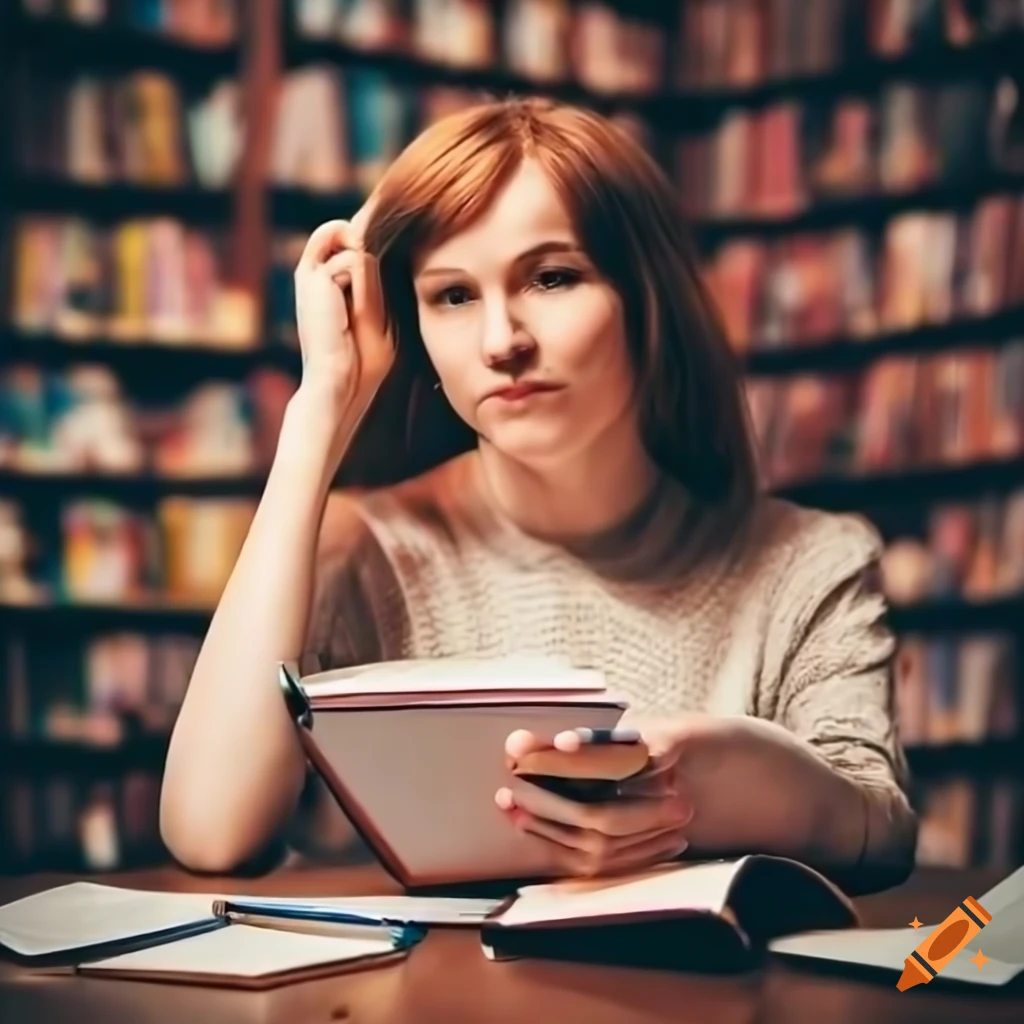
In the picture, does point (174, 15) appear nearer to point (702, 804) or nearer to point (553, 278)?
point (553, 278)

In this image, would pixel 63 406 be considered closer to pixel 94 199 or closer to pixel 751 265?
pixel 94 199

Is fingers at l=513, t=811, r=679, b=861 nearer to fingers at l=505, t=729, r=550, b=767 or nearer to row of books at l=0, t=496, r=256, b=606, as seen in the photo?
fingers at l=505, t=729, r=550, b=767

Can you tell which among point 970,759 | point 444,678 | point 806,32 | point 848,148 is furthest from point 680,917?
point 806,32

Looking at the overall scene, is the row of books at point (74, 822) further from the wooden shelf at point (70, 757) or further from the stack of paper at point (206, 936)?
the stack of paper at point (206, 936)

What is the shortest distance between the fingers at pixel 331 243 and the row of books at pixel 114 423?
16 cm

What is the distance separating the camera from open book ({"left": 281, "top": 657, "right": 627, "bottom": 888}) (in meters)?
1.06

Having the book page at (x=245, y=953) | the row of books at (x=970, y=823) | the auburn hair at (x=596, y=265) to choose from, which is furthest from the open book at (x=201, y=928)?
the row of books at (x=970, y=823)

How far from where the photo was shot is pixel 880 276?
4.89 ft

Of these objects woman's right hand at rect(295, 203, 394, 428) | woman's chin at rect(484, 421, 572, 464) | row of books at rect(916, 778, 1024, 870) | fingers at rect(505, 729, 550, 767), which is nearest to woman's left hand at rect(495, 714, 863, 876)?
fingers at rect(505, 729, 550, 767)

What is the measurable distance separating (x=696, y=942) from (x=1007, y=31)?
3.76ft

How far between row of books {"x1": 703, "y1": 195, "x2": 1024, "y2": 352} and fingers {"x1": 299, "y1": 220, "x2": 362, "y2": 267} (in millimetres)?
430

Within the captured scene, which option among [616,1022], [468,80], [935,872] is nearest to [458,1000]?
[616,1022]

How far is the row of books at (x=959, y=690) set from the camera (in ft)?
4.76

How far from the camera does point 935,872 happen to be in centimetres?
131
